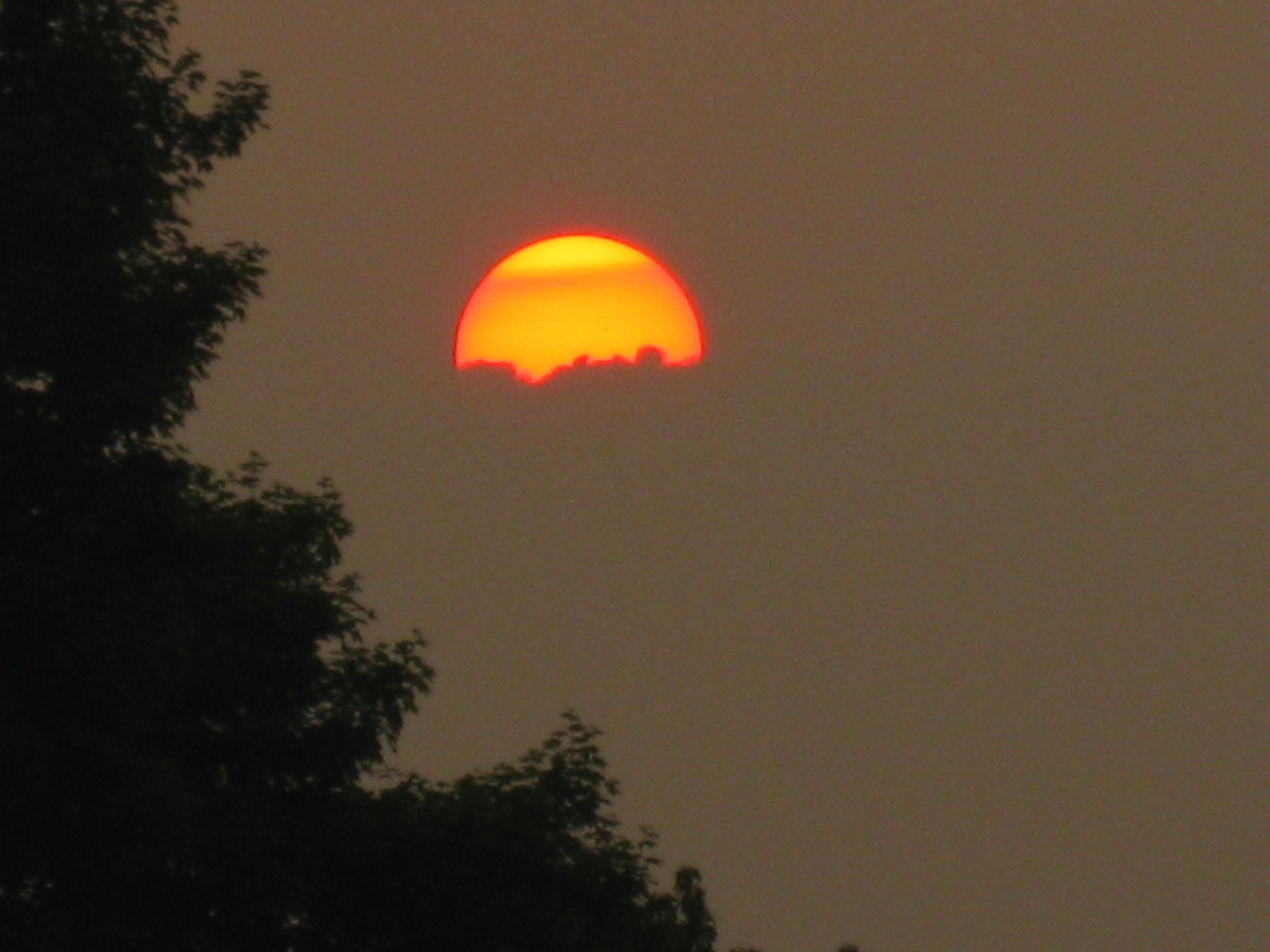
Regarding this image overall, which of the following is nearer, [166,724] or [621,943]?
[166,724]

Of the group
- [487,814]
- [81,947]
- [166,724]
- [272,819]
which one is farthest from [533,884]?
[81,947]

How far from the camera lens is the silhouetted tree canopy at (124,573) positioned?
17.0 meters

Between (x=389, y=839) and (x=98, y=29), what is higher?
(x=98, y=29)

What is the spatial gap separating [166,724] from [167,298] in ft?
15.2

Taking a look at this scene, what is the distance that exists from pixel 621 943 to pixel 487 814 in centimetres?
176

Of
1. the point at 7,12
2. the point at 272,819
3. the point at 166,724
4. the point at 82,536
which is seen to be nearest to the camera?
the point at 82,536

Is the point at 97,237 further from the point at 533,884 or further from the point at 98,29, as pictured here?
the point at 533,884

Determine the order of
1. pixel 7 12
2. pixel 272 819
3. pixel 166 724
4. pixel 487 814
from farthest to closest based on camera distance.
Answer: pixel 487 814, pixel 272 819, pixel 166 724, pixel 7 12

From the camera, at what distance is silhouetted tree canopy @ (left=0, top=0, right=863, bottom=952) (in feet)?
55.7

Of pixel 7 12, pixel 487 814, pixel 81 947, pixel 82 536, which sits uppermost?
pixel 7 12

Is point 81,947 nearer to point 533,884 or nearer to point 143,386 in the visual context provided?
point 143,386

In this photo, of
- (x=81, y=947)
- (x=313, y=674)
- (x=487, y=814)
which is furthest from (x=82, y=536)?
(x=487, y=814)

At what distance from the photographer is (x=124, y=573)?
56.6 feet

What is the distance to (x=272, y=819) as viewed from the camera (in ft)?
75.3
